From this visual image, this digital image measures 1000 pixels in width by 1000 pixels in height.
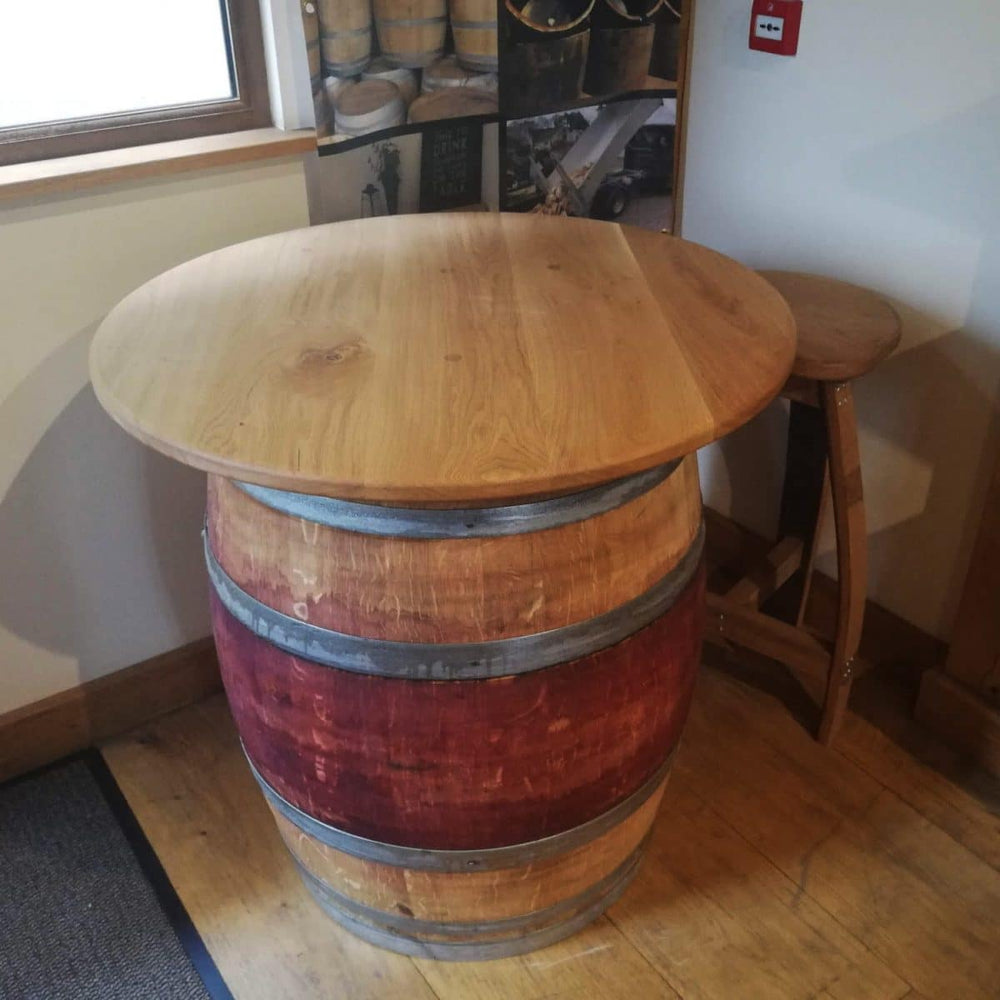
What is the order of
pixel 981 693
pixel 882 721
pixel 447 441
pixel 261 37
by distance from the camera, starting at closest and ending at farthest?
pixel 447 441 < pixel 261 37 < pixel 981 693 < pixel 882 721

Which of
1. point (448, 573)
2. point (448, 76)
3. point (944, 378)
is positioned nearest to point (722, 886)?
point (448, 573)

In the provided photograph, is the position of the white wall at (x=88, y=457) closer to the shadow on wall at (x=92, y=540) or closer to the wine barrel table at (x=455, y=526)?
the shadow on wall at (x=92, y=540)

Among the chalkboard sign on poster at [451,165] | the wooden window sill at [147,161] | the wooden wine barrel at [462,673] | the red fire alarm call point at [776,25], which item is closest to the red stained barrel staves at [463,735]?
the wooden wine barrel at [462,673]

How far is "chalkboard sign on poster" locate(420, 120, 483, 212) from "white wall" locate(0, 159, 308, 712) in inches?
9.6

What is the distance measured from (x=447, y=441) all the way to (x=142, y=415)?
339mm

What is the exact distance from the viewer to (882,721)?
1.98 meters

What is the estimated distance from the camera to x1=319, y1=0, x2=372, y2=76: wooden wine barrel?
5.45ft

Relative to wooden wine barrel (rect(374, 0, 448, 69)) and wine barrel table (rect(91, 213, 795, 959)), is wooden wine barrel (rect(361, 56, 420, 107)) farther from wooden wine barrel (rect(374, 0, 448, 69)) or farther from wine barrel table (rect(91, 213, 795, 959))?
wine barrel table (rect(91, 213, 795, 959))

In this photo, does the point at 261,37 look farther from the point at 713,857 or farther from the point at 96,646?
the point at 713,857

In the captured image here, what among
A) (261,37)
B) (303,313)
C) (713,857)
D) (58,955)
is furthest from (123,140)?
(713,857)

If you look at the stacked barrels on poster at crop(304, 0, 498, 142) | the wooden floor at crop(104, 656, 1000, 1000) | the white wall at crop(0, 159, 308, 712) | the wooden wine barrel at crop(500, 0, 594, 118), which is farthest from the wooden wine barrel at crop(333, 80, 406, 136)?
the wooden floor at crop(104, 656, 1000, 1000)

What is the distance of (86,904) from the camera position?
1653 millimetres

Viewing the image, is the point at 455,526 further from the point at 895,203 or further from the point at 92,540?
the point at 895,203

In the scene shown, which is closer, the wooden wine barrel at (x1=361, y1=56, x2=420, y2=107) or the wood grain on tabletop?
the wood grain on tabletop
